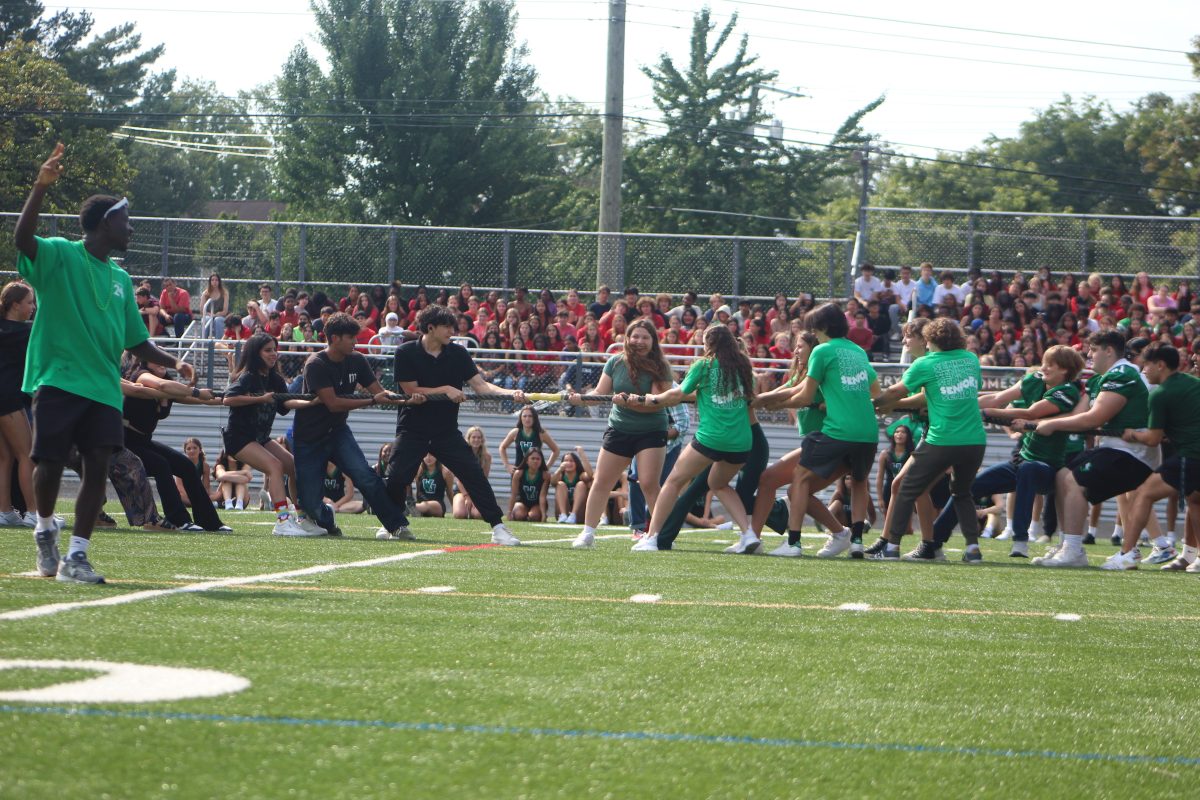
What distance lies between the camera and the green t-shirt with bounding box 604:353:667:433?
38.1 feet

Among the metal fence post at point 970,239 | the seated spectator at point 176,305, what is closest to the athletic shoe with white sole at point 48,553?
the seated spectator at point 176,305

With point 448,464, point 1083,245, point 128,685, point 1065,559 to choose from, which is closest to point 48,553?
point 128,685

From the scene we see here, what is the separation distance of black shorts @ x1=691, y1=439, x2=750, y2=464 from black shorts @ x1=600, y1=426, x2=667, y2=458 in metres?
0.37

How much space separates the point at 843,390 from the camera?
11.3 meters

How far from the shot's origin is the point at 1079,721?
4.57 meters

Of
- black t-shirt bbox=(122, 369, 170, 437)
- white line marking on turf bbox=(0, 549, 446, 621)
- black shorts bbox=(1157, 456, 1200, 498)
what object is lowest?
white line marking on turf bbox=(0, 549, 446, 621)

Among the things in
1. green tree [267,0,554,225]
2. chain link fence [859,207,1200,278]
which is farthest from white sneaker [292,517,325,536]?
green tree [267,0,554,225]

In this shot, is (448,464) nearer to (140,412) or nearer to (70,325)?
(140,412)

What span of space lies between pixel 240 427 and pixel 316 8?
43.7 metres

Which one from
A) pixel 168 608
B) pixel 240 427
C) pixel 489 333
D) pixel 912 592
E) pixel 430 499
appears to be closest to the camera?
pixel 168 608

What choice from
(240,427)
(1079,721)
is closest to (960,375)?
(240,427)

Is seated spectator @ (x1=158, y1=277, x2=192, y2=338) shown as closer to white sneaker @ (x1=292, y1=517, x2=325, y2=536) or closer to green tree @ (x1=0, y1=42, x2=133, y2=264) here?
white sneaker @ (x1=292, y1=517, x2=325, y2=536)

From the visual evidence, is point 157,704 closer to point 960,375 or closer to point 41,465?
point 41,465

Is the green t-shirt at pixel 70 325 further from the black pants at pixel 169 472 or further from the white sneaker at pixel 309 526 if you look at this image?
the white sneaker at pixel 309 526
